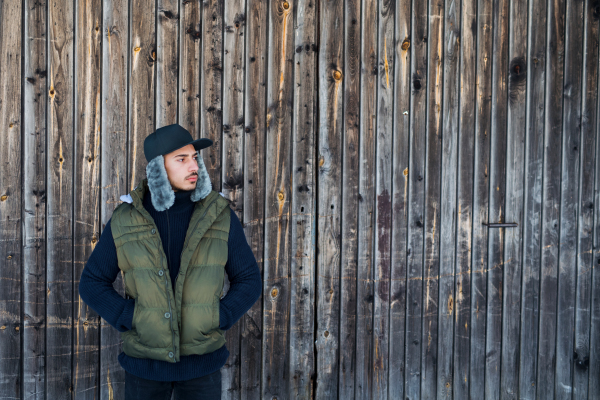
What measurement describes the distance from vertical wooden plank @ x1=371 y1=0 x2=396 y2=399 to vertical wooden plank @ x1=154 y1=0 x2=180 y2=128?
137 cm

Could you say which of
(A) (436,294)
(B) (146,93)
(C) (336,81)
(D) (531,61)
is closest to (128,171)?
(B) (146,93)

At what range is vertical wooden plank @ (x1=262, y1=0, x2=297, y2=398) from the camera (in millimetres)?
3035

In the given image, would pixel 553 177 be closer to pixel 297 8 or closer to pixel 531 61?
pixel 531 61

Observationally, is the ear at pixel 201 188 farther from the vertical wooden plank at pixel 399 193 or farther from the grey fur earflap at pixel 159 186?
the vertical wooden plank at pixel 399 193

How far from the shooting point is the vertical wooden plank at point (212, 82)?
2.98 metres

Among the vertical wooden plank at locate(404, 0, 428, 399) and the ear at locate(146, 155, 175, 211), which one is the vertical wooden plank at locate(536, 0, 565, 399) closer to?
the vertical wooden plank at locate(404, 0, 428, 399)

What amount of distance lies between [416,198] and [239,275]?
58.6 inches

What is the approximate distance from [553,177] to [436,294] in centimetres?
119

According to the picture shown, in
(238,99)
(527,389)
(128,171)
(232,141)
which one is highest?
(238,99)

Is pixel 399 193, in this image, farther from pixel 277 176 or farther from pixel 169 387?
pixel 169 387

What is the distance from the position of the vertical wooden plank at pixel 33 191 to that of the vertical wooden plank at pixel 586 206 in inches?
145

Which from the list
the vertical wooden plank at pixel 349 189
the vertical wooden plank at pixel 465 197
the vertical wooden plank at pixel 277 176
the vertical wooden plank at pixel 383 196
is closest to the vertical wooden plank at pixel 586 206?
the vertical wooden plank at pixel 465 197

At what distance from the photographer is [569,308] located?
3.27 metres

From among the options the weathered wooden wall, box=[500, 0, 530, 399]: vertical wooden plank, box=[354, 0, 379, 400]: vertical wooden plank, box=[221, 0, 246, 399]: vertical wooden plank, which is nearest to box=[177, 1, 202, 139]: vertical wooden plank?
the weathered wooden wall
